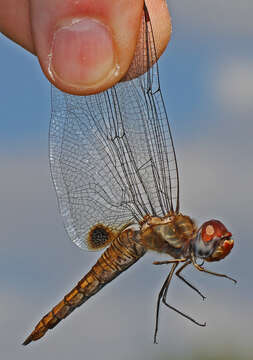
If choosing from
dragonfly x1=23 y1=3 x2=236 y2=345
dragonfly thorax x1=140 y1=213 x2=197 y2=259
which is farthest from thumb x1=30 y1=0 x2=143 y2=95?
dragonfly thorax x1=140 y1=213 x2=197 y2=259

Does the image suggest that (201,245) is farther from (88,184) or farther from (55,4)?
(55,4)

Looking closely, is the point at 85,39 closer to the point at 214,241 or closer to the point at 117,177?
the point at 117,177

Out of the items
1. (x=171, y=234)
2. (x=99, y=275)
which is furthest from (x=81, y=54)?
(x=99, y=275)

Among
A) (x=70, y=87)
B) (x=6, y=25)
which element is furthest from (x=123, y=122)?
(x=6, y=25)

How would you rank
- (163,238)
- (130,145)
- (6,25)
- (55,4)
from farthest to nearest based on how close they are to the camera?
(6,25), (130,145), (163,238), (55,4)

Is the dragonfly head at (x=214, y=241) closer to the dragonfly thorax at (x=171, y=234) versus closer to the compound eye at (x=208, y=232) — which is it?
the compound eye at (x=208, y=232)

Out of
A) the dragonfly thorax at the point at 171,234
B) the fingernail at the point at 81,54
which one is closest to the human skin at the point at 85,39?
the fingernail at the point at 81,54
